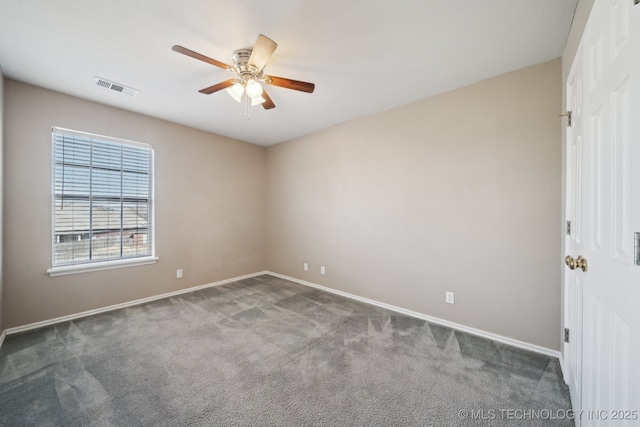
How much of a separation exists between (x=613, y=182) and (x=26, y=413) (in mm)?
3302

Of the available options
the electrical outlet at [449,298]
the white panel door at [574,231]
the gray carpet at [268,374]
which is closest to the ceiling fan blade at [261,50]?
the white panel door at [574,231]

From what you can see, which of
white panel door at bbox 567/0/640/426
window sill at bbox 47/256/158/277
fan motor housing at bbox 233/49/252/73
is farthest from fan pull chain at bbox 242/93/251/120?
white panel door at bbox 567/0/640/426

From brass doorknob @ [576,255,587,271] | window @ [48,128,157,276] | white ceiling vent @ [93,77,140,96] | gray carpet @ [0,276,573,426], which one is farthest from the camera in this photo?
window @ [48,128,157,276]

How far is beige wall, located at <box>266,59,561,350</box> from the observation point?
2.23 metres

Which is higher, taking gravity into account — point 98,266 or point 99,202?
point 99,202

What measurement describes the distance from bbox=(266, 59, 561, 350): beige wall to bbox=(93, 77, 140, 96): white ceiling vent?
2.44m

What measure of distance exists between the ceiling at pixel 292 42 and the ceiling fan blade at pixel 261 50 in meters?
0.20

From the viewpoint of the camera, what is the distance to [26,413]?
1.56 m

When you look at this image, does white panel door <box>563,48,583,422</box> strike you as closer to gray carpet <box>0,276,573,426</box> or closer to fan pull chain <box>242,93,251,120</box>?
gray carpet <box>0,276,573,426</box>

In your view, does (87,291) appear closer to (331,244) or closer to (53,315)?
(53,315)

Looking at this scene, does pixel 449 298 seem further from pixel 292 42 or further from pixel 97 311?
pixel 97 311

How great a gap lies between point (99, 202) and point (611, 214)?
4.50m

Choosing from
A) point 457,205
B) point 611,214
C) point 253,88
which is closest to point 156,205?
point 253,88

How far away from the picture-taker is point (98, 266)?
3082 millimetres
